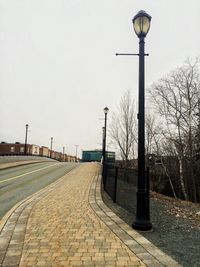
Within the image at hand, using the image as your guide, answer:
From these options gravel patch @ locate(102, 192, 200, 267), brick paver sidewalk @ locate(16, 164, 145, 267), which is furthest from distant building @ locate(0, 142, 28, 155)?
brick paver sidewalk @ locate(16, 164, 145, 267)

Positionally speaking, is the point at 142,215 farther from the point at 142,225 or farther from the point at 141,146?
the point at 141,146

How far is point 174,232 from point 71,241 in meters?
2.45

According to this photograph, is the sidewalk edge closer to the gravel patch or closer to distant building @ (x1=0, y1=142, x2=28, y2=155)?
the gravel patch

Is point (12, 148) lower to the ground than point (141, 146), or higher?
higher

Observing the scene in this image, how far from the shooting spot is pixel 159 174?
99.5 ft

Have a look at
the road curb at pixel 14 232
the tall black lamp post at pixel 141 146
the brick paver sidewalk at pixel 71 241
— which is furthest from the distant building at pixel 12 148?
the tall black lamp post at pixel 141 146

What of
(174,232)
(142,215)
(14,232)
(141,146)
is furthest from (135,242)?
(14,232)

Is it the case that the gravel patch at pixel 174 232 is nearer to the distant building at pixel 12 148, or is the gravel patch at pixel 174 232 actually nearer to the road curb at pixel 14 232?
the road curb at pixel 14 232

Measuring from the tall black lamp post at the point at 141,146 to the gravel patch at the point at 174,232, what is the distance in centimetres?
35

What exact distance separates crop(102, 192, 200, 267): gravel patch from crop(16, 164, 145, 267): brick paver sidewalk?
0.77m

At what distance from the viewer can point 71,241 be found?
5.82 metres

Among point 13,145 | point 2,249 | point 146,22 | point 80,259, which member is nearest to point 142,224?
point 80,259

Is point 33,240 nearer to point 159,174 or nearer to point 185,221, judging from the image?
point 185,221

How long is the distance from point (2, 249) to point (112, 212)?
4.00m
